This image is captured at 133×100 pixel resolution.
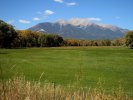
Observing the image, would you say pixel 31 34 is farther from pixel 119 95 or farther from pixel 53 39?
pixel 119 95

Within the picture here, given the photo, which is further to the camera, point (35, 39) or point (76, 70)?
point (35, 39)

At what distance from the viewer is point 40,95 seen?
9.18m

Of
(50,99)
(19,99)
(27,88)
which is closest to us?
(19,99)

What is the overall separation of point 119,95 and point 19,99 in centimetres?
247

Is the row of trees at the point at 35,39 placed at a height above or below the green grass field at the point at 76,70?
above

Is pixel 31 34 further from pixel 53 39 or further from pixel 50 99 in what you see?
pixel 50 99

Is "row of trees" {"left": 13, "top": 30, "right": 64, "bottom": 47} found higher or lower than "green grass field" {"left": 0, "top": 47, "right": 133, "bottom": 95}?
higher

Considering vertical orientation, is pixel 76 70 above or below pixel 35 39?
below

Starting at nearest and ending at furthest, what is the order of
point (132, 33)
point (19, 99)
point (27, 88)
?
1. point (19, 99)
2. point (27, 88)
3. point (132, 33)

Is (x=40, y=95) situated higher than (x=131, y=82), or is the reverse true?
(x=40, y=95)

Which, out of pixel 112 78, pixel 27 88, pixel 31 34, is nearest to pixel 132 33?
pixel 31 34

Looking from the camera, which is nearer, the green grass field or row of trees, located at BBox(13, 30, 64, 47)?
the green grass field

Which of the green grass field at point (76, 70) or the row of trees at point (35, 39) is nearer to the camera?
the green grass field at point (76, 70)

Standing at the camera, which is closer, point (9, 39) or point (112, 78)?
point (112, 78)
